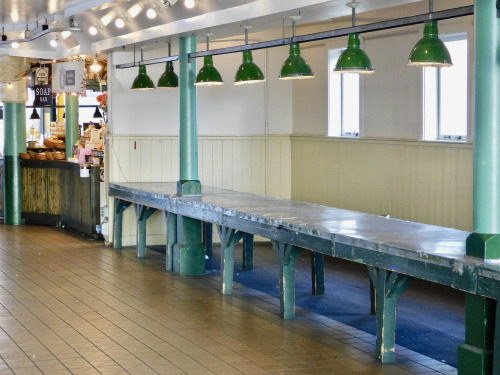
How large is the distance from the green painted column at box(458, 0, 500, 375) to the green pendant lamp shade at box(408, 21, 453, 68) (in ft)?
2.01

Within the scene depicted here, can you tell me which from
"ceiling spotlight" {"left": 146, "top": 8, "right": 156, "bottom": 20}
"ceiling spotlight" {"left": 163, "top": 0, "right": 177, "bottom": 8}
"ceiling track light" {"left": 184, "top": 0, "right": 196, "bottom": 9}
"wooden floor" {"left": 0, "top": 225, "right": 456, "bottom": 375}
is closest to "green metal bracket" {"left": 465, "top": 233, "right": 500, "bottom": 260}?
"wooden floor" {"left": 0, "top": 225, "right": 456, "bottom": 375}

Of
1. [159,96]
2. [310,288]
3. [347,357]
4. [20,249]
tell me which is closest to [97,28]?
[159,96]

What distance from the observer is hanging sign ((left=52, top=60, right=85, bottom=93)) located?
14.2 meters

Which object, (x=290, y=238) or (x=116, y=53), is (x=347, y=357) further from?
(x=116, y=53)

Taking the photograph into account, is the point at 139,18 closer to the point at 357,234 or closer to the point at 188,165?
the point at 188,165

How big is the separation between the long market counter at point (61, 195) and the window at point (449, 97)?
5.47 metres

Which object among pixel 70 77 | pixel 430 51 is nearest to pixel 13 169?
pixel 70 77

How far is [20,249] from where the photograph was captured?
1286cm

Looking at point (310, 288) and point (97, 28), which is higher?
point (97, 28)

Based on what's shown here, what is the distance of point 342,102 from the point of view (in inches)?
504

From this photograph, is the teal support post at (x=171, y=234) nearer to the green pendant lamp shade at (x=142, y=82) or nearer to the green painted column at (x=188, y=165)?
the green painted column at (x=188, y=165)

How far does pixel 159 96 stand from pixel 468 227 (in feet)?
17.5

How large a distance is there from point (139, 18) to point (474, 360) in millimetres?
6897

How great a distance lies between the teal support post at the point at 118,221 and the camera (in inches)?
502
